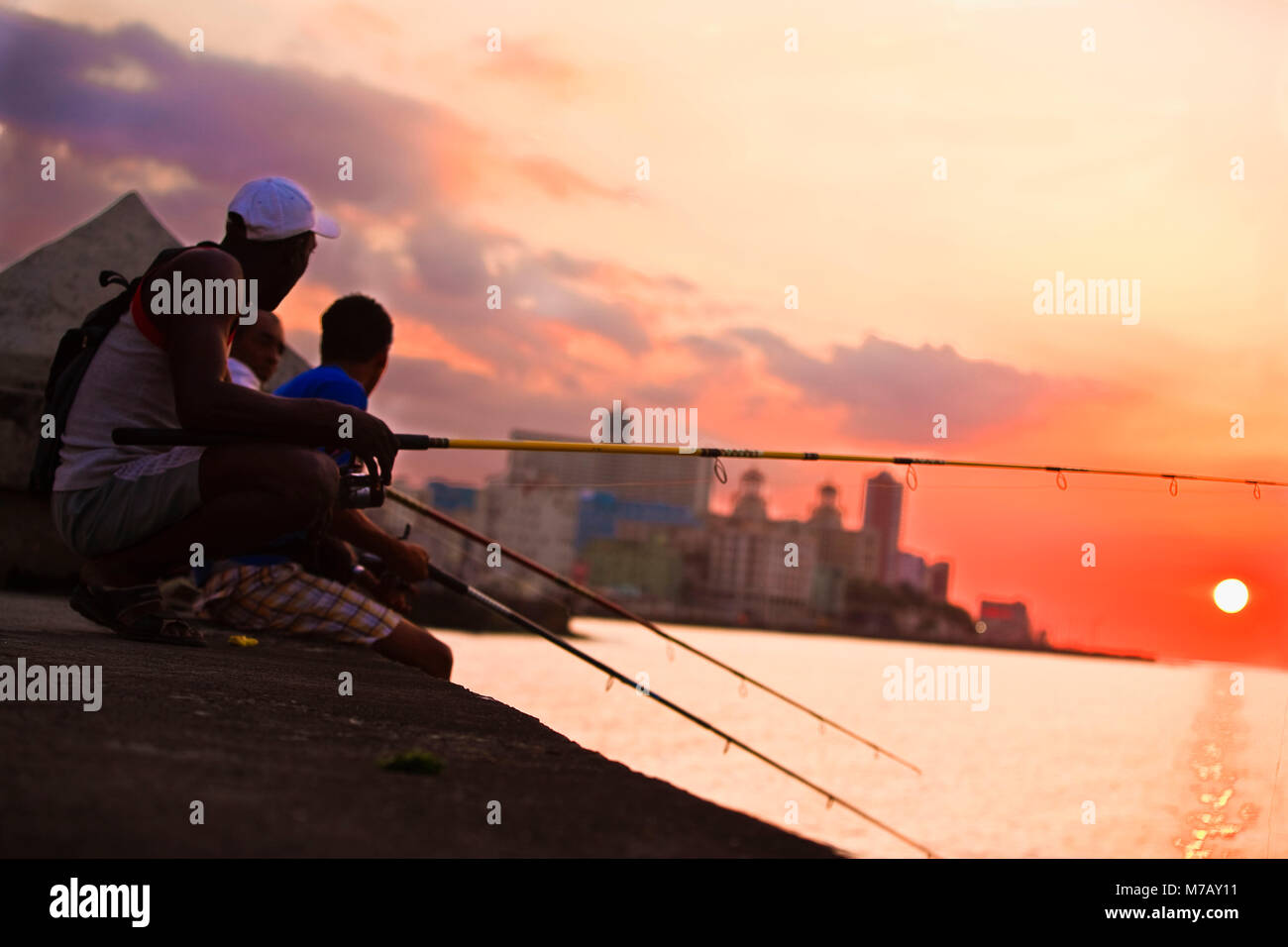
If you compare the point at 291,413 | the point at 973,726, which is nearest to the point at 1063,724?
the point at 973,726

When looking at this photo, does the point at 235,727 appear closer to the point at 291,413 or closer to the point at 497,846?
the point at 497,846

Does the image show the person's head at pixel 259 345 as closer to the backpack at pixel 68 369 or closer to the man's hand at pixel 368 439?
the backpack at pixel 68 369

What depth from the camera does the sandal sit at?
13.3 ft

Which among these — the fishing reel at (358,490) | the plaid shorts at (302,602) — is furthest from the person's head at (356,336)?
the plaid shorts at (302,602)

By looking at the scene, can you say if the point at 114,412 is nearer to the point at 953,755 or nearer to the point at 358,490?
the point at 358,490

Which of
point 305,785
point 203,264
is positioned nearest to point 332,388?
point 203,264

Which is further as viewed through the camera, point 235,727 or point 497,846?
point 235,727

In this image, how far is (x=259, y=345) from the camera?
5.62m

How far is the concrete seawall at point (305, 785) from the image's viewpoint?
5.81ft

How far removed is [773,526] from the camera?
190 m

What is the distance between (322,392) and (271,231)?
0.92 meters

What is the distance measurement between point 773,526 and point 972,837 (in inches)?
6348

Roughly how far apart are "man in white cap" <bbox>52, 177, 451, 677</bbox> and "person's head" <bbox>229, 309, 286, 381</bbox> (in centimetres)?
155
